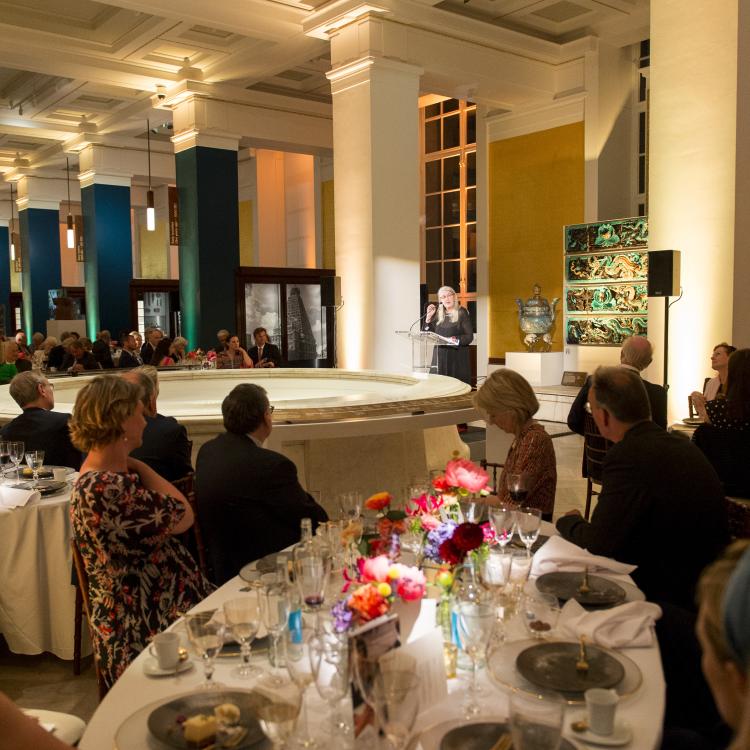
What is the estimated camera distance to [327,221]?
17.4 metres

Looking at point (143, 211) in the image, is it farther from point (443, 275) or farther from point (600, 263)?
point (600, 263)

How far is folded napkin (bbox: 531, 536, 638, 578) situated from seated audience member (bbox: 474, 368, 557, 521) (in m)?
0.75

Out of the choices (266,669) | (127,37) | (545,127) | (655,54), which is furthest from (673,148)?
(127,37)

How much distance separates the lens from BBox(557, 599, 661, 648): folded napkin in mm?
1935

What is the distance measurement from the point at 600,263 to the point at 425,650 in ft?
32.8

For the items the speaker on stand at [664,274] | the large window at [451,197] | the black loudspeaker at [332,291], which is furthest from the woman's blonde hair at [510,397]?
the large window at [451,197]

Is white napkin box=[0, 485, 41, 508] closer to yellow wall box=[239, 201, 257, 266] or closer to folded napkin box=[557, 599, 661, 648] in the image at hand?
folded napkin box=[557, 599, 661, 648]

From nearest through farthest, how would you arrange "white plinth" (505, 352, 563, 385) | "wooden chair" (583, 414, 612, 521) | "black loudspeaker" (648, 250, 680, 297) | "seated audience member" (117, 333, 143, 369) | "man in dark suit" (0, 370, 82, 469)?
"man in dark suit" (0, 370, 82, 469) < "wooden chair" (583, 414, 612, 521) < "black loudspeaker" (648, 250, 680, 297) < "seated audience member" (117, 333, 143, 369) < "white plinth" (505, 352, 563, 385)

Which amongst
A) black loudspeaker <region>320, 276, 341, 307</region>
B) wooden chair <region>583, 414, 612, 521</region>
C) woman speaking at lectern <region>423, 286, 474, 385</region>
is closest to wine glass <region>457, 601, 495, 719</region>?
wooden chair <region>583, 414, 612, 521</region>

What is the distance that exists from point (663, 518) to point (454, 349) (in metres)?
6.95

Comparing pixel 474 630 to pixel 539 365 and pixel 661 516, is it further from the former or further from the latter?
pixel 539 365

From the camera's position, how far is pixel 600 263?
426 inches

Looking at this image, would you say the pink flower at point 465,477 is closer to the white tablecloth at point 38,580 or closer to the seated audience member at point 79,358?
the white tablecloth at point 38,580

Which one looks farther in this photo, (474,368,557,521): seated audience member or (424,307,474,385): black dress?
(424,307,474,385): black dress
